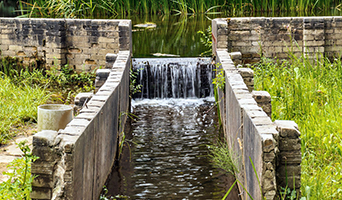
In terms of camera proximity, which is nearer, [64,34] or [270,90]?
[270,90]

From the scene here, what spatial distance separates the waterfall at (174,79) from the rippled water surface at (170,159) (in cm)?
101

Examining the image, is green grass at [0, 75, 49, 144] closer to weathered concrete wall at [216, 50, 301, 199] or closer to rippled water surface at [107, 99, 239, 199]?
rippled water surface at [107, 99, 239, 199]

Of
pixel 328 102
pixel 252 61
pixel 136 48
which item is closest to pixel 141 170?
pixel 328 102

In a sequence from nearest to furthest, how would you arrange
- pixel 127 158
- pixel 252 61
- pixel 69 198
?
pixel 69 198
pixel 127 158
pixel 252 61

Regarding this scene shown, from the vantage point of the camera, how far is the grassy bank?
5.41m

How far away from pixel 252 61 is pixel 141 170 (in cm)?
551

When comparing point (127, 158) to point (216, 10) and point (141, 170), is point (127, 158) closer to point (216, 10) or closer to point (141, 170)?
point (141, 170)

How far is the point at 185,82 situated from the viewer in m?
11.2

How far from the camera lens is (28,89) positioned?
9648 millimetres

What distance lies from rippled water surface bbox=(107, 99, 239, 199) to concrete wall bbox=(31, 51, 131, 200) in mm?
722

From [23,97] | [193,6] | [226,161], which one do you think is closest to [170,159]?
[226,161]

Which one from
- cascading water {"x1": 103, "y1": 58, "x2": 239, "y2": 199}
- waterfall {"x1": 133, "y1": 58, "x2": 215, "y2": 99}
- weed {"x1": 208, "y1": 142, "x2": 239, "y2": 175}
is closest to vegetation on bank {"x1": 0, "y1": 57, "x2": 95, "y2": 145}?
waterfall {"x1": 133, "y1": 58, "x2": 215, "y2": 99}

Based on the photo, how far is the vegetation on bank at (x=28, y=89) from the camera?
8.32m

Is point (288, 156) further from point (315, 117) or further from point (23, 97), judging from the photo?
point (23, 97)
